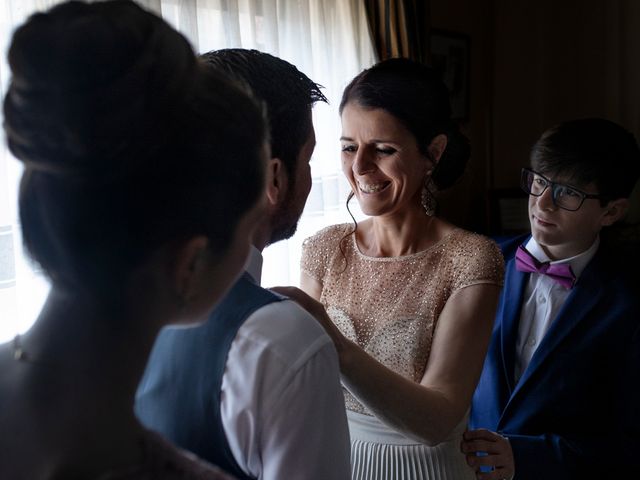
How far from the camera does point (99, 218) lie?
455 millimetres

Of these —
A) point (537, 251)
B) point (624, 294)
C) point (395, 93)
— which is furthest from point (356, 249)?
point (624, 294)

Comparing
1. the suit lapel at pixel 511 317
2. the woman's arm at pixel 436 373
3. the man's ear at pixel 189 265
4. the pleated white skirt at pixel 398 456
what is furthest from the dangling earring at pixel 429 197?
the man's ear at pixel 189 265

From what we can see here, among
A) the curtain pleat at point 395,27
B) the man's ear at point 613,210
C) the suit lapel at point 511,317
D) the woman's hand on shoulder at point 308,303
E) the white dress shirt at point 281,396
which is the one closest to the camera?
the white dress shirt at point 281,396

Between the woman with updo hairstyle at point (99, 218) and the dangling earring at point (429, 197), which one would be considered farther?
the dangling earring at point (429, 197)

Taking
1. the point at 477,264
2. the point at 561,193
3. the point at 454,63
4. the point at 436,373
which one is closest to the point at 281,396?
the point at 436,373

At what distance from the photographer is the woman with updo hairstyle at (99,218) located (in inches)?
17.1

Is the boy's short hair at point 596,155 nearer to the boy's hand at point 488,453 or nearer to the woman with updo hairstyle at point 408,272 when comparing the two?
the woman with updo hairstyle at point 408,272

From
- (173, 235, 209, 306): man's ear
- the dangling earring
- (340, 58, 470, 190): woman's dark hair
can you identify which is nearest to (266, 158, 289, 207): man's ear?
(173, 235, 209, 306): man's ear

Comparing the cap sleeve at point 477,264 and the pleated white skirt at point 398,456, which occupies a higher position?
the cap sleeve at point 477,264

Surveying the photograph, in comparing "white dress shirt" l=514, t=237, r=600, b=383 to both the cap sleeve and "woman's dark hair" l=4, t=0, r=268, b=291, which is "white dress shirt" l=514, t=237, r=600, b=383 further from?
"woman's dark hair" l=4, t=0, r=268, b=291

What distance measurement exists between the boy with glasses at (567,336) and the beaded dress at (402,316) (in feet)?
0.39

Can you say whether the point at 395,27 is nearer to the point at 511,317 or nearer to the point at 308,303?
the point at 511,317

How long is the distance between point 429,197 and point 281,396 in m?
1.05

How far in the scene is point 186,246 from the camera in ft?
1.59
